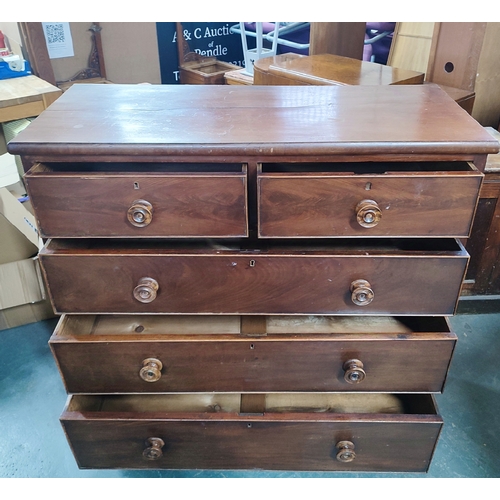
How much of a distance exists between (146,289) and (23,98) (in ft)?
3.73

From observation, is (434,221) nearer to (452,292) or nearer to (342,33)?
(452,292)

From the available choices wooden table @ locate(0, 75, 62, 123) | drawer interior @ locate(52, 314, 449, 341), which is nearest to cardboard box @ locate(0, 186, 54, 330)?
wooden table @ locate(0, 75, 62, 123)

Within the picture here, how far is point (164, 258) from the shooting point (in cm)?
86

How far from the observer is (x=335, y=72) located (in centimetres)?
146

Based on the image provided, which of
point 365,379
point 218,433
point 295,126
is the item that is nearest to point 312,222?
point 295,126

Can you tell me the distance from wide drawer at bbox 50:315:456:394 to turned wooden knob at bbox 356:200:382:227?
0.26 metres

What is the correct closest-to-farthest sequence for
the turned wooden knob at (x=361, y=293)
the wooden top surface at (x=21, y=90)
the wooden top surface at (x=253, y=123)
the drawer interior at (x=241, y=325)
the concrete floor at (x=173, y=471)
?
the wooden top surface at (x=253, y=123), the turned wooden knob at (x=361, y=293), the drawer interior at (x=241, y=325), the concrete floor at (x=173, y=471), the wooden top surface at (x=21, y=90)

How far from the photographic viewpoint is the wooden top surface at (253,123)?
76 cm

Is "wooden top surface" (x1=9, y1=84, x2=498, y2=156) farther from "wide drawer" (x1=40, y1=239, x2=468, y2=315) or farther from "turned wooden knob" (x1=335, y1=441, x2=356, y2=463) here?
"turned wooden knob" (x1=335, y1=441, x2=356, y2=463)

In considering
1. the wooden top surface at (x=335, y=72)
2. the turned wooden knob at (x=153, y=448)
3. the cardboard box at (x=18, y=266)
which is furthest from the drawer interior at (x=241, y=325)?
the wooden top surface at (x=335, y=72)

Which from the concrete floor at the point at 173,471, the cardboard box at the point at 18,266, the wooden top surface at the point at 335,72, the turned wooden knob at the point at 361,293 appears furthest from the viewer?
the cardboard box at the point at 18,266

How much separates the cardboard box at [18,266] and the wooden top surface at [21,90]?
1.14ft

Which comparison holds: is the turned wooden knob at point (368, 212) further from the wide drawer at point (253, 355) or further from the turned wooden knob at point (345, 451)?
the turned wooden knob at point (345, 451)

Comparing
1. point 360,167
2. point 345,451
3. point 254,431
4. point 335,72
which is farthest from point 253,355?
point 335,72
